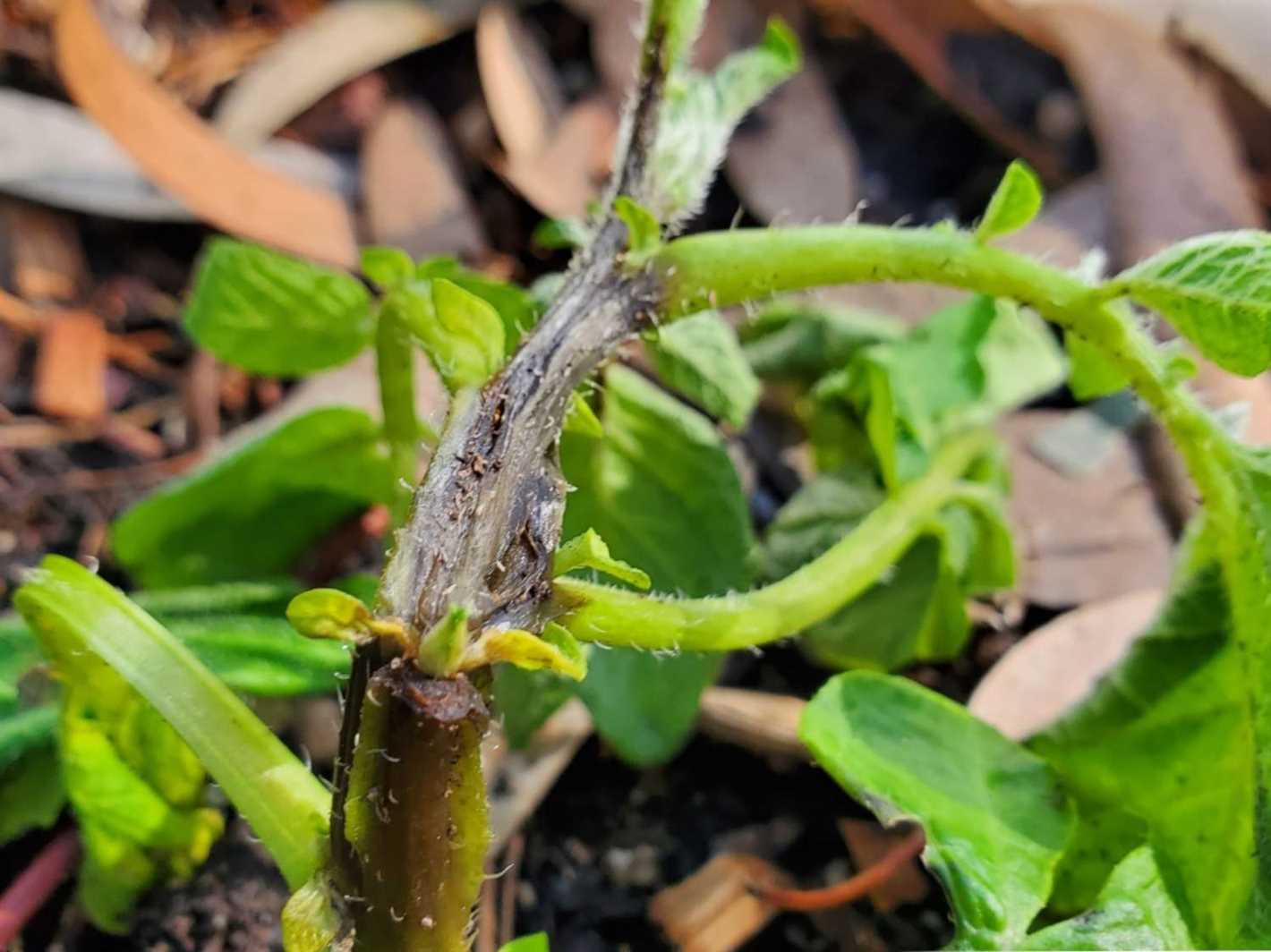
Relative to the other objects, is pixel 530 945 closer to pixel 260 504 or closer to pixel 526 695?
pixel 526 695

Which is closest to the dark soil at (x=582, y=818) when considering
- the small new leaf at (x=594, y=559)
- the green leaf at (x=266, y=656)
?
the green leaf at (x=266, y=656)

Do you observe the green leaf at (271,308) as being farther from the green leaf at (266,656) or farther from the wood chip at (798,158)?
the wood chip at (798,158)

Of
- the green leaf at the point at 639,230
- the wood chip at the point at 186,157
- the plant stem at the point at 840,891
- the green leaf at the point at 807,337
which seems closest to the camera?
the green leaf at the point at 639,230

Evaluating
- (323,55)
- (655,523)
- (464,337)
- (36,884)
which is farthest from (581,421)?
(323,55)

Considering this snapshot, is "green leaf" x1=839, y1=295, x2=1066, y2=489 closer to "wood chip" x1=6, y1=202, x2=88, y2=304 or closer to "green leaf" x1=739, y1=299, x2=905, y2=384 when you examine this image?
"green leaf" x1=739, y1=299, x2=905, y2=384

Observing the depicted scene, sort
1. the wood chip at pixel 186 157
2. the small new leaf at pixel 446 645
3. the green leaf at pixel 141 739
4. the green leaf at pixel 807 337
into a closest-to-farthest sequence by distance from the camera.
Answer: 1. the small new leaf at pixel 446 645
2. the green leaf at pixel 141 739
3. the green leaf at pixel 807 337
4. the wood chip at pixel 186 157

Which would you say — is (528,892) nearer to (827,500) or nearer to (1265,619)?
(827,500)

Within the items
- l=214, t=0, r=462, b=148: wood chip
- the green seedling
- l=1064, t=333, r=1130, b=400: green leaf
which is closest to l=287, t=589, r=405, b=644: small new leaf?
the green seedling
